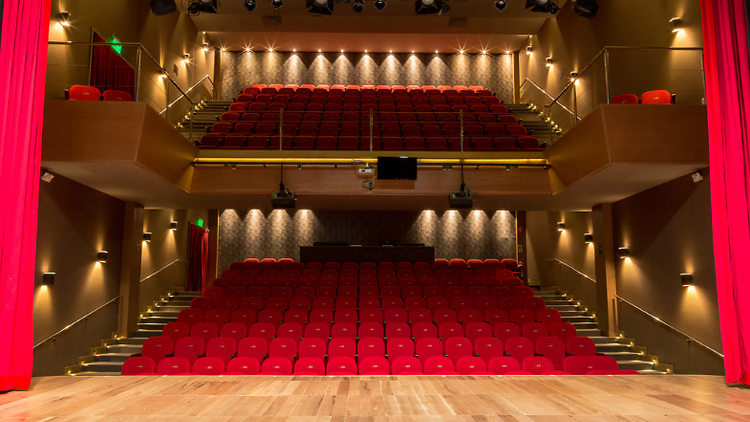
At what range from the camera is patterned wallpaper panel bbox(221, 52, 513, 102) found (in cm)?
1323

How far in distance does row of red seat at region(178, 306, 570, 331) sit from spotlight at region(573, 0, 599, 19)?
16.6ft

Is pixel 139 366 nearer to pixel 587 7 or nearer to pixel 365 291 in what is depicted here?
pixel 365 291

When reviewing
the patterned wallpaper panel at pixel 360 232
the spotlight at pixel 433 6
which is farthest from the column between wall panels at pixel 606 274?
the spotlight at pixel 433 6

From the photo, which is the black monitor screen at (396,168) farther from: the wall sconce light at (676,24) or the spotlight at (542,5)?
the spotlight at (542,5)

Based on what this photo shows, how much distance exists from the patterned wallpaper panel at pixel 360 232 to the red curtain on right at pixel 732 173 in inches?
314

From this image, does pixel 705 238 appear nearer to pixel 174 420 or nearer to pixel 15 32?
pixel 174 420

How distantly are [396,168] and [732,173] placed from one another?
411cm

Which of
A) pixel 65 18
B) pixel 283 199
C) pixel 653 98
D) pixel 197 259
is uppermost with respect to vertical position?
pixel 65 18

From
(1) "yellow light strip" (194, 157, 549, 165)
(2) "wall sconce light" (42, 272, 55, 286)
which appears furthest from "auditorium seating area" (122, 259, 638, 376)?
(1) "yellow light strip" (194, 157, 549, 165)

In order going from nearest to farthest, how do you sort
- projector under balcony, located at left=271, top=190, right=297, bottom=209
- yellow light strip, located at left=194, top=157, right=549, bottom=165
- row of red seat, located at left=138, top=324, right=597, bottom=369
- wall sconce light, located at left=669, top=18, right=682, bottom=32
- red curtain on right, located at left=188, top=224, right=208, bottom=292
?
row of red seat, located at left=138, top=324, right=597, bottom=369, wall sconce light, located at left=669, top=18, right=682, bottom=32, projector under balcony, located at left=271, top=190, right=297, bottom=209, yellow light strip, located at left=194, top=157, right=549, bottom=165, red curtain on right, located at left=188, top=224, right=208, bottom=292

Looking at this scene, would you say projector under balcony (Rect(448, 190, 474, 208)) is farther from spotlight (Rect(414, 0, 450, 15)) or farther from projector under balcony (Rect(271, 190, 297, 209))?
spotlight (Rect(414, 0, 450, 15))

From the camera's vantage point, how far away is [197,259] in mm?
10938

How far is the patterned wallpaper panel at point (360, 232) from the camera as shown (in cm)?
1170

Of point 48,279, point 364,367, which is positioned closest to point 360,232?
point 364,367
